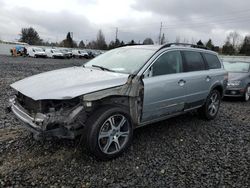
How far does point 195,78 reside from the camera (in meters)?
4.46

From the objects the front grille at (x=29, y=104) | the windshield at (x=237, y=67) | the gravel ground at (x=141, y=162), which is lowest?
the gravel ground at (x=141, y=162)

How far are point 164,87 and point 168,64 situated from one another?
513 millimetres

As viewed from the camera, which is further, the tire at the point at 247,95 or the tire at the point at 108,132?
the tire at the point at 247,95

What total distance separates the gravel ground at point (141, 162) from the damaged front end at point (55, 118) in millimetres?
468

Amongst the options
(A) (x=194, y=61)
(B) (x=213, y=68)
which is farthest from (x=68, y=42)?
(A) (x=194, y=61)

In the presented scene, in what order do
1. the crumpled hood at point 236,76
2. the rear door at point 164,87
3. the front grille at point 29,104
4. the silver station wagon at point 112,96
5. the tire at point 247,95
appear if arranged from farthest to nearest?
the tire at point 247,95 < the crumpled hood at point 236,76 < the rear door at point 164,87 < the front grille at point 29,104 < the silver station wagon at point 112,96

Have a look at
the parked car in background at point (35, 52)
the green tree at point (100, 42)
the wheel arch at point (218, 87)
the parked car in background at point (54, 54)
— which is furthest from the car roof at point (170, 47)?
the green tree at point (100, 42)

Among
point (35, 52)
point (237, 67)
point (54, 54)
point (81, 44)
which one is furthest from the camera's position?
point (81, 44)

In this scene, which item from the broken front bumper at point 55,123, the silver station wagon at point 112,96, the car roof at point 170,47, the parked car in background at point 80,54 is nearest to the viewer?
the broken front bumper at point 55,123

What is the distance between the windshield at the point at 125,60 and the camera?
3696 mm

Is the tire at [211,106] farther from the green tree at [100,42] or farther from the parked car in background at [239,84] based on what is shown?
the green tree at [100,42]

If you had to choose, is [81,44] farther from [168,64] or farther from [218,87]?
[168,64]

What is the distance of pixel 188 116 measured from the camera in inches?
218

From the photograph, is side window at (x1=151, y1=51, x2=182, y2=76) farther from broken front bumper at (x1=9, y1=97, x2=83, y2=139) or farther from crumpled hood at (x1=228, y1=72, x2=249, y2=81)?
crumpled hood at (x1=228, y1=72, x2=249, y2=81)
